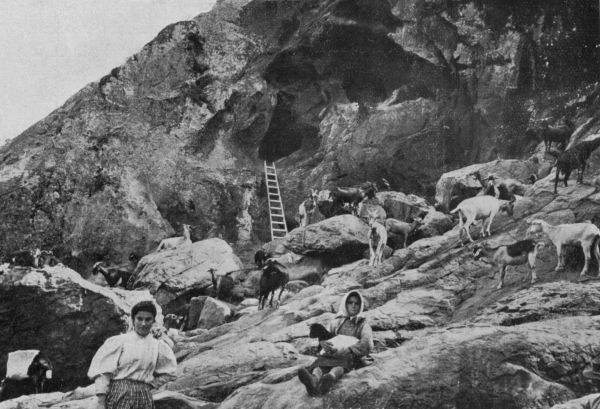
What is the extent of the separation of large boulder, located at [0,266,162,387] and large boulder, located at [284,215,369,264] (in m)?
5.53

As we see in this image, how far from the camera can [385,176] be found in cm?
2500

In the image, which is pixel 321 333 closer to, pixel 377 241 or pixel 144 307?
pixel 144 307

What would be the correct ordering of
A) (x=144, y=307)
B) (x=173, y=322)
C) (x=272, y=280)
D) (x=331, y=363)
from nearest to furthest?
(x=144, y=307)
(x=331, y=363)
(x=272, y=280)
(x=173, y=322)

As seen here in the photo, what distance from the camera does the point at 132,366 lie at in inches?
215

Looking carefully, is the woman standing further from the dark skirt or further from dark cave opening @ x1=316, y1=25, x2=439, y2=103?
dark cave opening @ x1=316, y1=25, x2=439, y2=103

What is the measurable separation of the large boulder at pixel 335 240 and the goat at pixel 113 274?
5.33m

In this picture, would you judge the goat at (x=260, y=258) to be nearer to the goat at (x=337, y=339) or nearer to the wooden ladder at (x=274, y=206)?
the wooden ladder at (x=274, y=206)

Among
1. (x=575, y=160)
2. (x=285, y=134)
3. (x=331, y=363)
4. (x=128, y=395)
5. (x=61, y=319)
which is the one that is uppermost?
(x=285, y=134)

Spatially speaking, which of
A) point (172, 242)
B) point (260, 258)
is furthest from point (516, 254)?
point (172, 242)

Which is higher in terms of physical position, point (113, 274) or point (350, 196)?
→ point (350, 196)

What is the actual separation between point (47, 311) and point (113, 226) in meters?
8.82

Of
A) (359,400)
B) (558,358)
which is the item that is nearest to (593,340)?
(558,358)

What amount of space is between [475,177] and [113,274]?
11.4m

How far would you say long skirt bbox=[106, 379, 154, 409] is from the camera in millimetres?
5293
